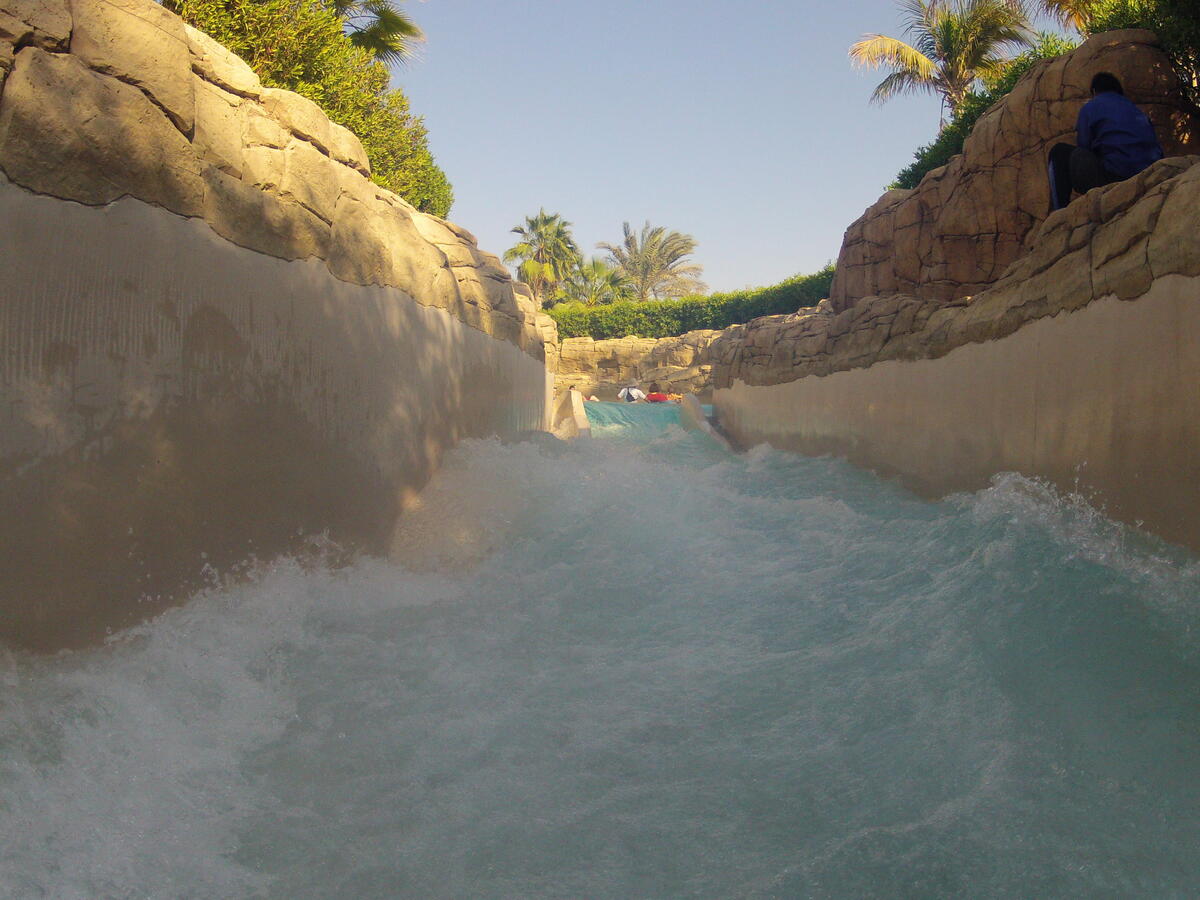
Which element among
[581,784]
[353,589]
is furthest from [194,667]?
[581,784]

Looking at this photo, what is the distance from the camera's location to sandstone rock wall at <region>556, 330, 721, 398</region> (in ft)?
105

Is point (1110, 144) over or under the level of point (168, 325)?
over

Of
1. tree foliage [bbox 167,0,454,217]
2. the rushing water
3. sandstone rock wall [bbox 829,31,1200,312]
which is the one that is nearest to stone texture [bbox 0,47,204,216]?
Answer: the rushing water

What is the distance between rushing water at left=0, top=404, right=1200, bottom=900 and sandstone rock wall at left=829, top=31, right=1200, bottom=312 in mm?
5006

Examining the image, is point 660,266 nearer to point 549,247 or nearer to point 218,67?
point 549,247

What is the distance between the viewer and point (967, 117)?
13.4m

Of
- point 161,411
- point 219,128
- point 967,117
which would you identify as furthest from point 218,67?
point 967,117

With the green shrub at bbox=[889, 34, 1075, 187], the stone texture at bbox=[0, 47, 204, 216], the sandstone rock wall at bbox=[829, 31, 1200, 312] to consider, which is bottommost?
the stone texture at bbox=[0, 47, 204, 216]

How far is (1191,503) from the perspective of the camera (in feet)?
10.6

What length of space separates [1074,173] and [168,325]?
5.39m

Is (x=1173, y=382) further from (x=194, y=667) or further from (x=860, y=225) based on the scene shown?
(x=860, y=225)

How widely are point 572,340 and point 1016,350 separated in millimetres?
29749

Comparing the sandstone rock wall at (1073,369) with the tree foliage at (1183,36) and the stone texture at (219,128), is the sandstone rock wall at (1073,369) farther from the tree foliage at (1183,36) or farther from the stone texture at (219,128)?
the stone texture at (219,128)

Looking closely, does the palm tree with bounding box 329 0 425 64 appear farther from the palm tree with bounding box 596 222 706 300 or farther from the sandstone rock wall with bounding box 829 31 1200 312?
the palm tree with bounding box 596 222 706 300
